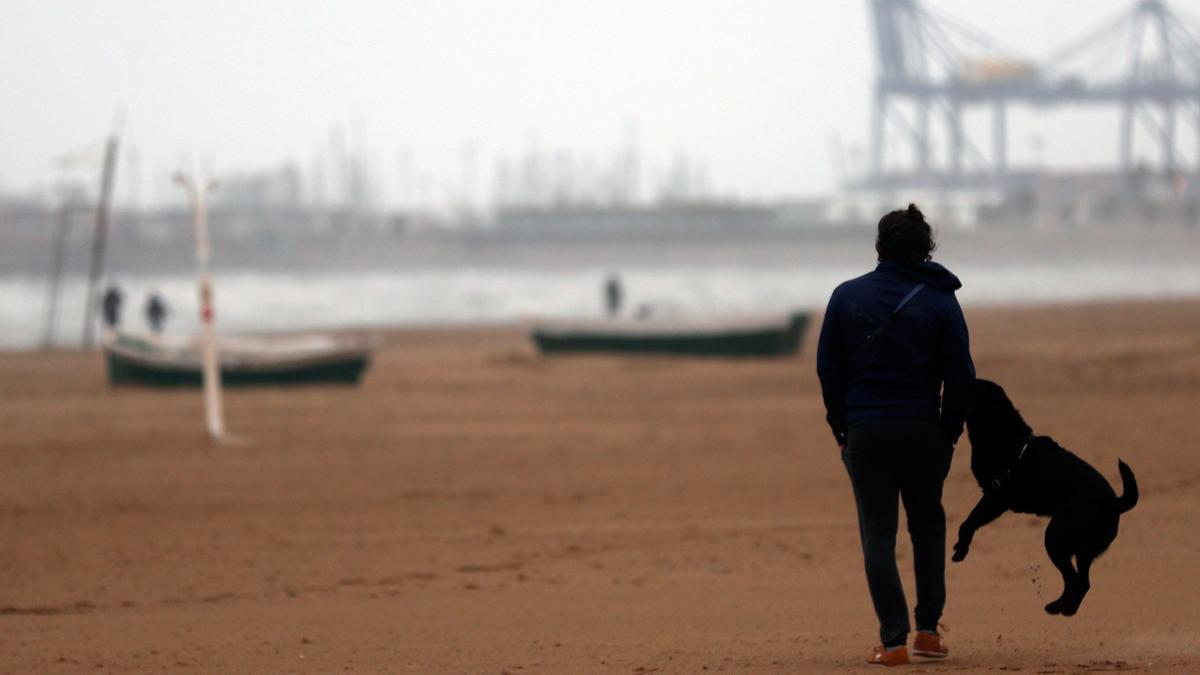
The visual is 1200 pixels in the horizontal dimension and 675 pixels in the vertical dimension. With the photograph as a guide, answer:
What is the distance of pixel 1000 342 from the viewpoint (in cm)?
2938

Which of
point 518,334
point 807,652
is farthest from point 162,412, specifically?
point 518,334

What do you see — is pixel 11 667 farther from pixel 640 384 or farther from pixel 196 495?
pixel 640 384

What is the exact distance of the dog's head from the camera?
→ 209 inches

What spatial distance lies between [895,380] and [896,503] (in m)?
0.44

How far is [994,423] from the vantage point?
17.4 ft

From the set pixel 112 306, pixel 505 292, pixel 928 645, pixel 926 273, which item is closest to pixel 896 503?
pixel 928 645

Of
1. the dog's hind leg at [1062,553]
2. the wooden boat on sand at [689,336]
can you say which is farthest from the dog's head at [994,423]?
the wooden boat on sand at [689,336]

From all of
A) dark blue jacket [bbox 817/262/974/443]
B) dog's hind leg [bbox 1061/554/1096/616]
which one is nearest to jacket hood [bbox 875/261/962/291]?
dark blue jacket [bbox 817/262/974/443]

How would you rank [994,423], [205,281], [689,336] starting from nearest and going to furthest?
[994,423]
[205,281]
[689,336]

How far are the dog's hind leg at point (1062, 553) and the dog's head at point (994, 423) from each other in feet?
0.93

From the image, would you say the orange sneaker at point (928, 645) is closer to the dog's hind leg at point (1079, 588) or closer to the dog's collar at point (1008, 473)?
the dog's hind leg at point (1079, 588)

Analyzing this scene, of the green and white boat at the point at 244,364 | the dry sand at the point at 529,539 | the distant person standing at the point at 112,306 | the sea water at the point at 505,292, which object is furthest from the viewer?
the sea water at the point at 505,292

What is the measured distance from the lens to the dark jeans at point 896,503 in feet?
17.4

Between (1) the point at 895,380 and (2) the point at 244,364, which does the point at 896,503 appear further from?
(2) the point at 244,364
